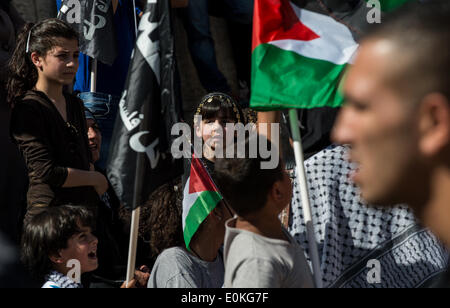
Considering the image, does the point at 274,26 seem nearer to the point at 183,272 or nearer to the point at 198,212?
the point at 198,212

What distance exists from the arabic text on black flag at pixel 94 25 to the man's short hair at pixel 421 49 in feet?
11.8

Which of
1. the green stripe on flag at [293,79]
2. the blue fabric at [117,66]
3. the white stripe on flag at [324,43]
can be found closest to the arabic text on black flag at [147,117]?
the green stripe on flag at [293,79]

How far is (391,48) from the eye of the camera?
67.4 inches

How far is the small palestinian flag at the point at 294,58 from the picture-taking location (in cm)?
329

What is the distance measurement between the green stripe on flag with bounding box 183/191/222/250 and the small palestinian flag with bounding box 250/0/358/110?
573 millimetres

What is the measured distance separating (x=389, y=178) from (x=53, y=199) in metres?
2.61

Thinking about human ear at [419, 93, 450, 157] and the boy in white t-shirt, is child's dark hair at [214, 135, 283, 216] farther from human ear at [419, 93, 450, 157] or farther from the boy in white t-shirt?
human ear at [419, 93, 450, 157]

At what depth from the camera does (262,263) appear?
265 centimetres

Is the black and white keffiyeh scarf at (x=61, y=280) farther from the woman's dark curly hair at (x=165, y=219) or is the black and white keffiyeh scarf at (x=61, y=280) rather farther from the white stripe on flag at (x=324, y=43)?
the white stripe on flag at (x=324, y=43)

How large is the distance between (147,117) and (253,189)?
2.63 ft

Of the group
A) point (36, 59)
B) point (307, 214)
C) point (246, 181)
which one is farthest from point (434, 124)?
point (36, 59)
